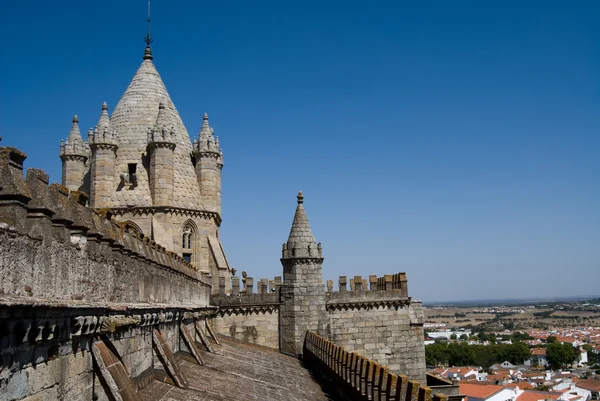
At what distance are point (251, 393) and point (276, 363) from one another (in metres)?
9.08

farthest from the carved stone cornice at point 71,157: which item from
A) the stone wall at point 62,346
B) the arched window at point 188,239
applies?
the stone wall at point 62,346

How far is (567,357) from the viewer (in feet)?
421

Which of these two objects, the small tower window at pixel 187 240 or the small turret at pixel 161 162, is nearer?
the small turret at pixel 161 162

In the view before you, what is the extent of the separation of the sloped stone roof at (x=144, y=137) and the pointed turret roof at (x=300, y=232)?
8.27 m

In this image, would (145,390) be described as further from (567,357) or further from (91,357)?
(567,357)

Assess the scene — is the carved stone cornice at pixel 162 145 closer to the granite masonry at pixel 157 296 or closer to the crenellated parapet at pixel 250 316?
the granite masonry at pixel 157 296

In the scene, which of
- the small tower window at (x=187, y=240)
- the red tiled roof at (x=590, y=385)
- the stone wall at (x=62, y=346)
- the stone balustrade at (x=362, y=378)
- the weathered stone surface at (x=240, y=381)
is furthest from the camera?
the red tiled roof at (x=590, y=385)

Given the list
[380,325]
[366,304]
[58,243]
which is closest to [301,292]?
[366,304]

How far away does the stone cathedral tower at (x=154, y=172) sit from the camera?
111ft

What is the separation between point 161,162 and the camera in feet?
112

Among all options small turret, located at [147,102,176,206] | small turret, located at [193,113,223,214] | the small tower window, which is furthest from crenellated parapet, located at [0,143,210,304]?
small turret, located at [193,113,223,214]

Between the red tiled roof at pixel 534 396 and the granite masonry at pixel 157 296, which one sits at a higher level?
the granite masonry at pixel 157 296

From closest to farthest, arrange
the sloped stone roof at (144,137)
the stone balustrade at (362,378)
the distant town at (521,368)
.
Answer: the stone balustrade at (362,378), the sloped stone roof at (144,137), the distant town at (521,368)

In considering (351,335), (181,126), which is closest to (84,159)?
(181,126)
